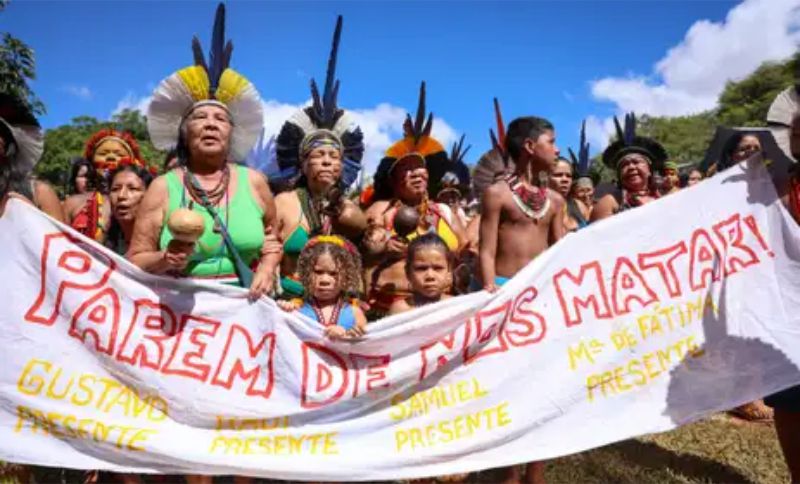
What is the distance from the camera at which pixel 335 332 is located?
3.37 m

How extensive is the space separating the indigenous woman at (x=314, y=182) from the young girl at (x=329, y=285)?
21 centimetres

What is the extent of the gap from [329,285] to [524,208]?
1463mm

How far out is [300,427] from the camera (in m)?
3.32

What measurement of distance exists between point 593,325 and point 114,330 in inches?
106

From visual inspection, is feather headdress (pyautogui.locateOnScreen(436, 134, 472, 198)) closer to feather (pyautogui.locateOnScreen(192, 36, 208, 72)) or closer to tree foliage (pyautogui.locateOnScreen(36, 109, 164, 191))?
feather (pyautogui.locateOnScreen(192, 36, 208, 72))

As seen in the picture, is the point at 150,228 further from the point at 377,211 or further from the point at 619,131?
the point at 619,131

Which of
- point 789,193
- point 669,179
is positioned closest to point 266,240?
point 789,193

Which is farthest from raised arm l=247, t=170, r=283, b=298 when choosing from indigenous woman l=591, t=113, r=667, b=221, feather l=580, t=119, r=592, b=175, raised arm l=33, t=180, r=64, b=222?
feather l=580, t=119, r=592, b=175

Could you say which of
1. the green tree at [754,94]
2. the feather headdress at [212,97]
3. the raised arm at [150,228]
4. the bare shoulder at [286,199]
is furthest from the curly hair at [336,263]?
the green tree at [754,94]

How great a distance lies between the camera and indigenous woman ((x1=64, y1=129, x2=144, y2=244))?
449 centimetres

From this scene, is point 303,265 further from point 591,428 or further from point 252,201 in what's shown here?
point 591,428

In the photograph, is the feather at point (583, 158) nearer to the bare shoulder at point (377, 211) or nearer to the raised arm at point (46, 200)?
the bare shoulder at point (377, 211)

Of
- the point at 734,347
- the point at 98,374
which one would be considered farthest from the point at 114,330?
the point at 734,347

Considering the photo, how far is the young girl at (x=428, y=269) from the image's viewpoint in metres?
3.89
